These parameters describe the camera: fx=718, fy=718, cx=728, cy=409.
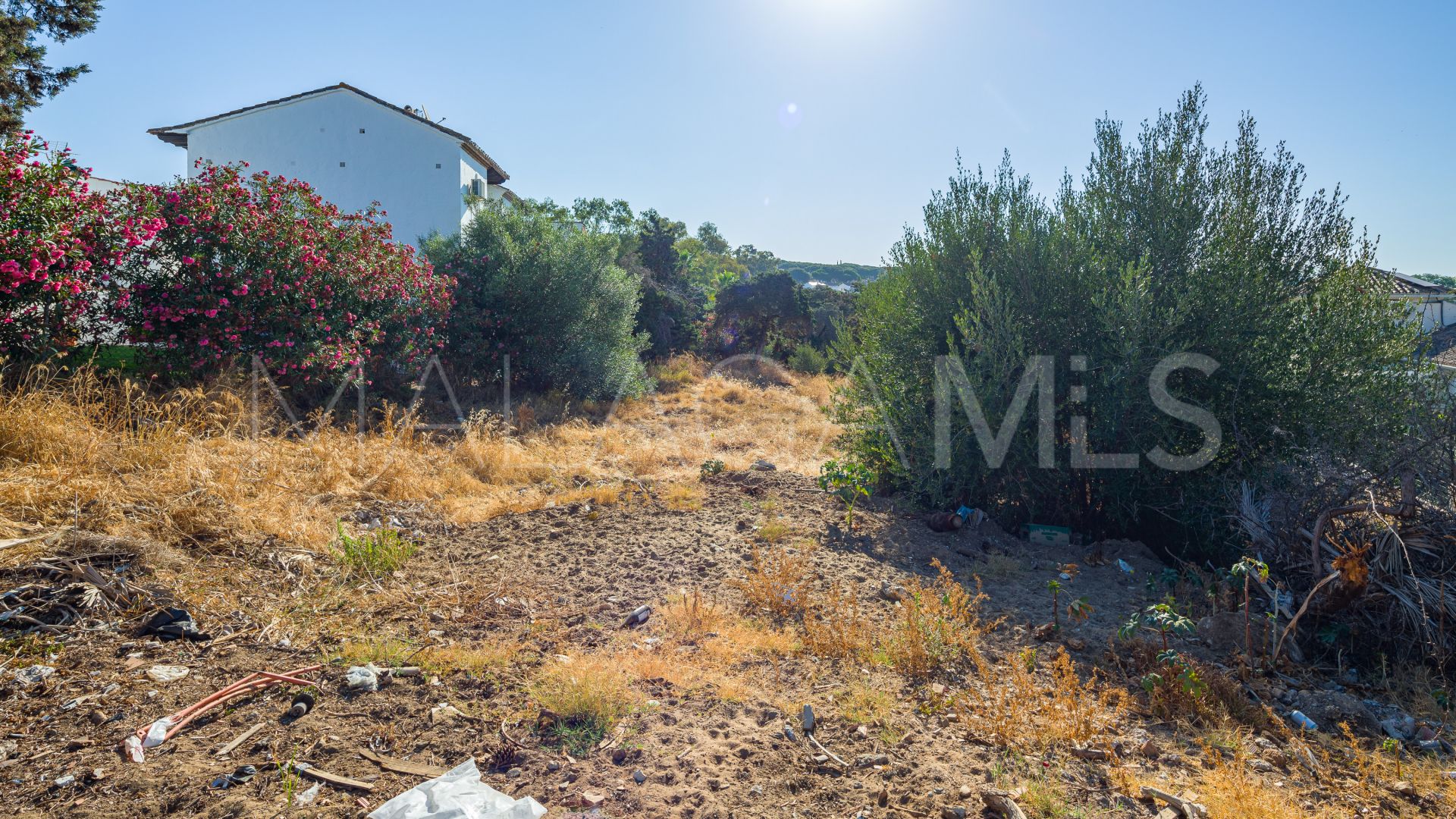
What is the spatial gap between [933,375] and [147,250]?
322 inches

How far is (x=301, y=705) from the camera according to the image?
2982mm

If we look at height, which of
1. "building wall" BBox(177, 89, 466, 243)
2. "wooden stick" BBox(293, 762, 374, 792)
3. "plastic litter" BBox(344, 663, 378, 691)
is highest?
"building wall" BBox(177, 89, 466, 243)

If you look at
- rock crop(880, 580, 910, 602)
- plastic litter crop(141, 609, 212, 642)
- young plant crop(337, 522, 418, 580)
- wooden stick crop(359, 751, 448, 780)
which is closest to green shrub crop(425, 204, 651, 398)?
young plant crop(337, 522, 418, 580)

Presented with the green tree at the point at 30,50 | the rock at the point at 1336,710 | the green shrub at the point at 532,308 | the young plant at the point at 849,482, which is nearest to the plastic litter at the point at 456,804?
the rock at the point at 1336,710

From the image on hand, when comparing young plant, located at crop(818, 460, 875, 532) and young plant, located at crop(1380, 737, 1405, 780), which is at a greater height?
young plant, located at crop(818, 460, 875, 532)

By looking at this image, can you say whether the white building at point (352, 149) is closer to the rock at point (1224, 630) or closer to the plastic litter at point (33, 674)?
the plastic litter at point (33, 674)

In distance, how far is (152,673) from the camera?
3.19 metres

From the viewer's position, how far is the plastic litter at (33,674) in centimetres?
304

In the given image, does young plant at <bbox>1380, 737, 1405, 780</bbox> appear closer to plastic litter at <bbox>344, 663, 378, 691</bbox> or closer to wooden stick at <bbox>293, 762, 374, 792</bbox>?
wooden stick at <bbox>293, 762, 374, 792</bbox>

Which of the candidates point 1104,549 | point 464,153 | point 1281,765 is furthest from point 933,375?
point 464,153

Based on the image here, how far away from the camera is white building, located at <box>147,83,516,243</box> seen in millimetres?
16719

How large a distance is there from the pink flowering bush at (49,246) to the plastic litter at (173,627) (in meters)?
3.98

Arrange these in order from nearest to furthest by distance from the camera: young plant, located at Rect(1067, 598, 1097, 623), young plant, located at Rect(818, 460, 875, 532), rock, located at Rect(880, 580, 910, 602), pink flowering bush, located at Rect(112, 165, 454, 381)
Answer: young plant, located at Rect(1067, 598, 1097, 623)
rock, located at Rect(880, 580, 910, 602)
young plant, located at Rect(818, 460, 875, 532)
pink flowering bush, located at Rect(112, 165, 454, 381)

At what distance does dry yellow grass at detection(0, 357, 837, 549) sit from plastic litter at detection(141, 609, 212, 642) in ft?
3.23
